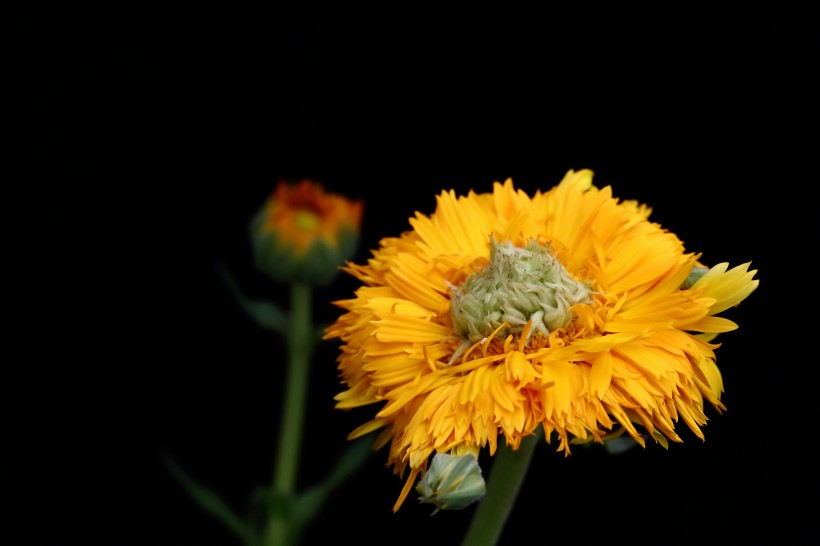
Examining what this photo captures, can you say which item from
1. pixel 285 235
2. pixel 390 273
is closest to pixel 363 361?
pixel 390 273

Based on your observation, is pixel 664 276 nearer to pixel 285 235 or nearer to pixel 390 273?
pixel 390 273

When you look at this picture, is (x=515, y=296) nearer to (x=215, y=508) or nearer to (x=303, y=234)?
(x=303, y=234)

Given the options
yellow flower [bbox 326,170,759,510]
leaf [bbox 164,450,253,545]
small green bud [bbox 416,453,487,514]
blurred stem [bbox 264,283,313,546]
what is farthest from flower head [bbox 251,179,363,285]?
small green bud [bbox 416,453,487,514]

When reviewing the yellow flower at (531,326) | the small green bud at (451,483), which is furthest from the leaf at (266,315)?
the small green bud at (451,483)

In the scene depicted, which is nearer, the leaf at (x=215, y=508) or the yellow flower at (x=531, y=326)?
the yellow flower at (x=531, y=326)

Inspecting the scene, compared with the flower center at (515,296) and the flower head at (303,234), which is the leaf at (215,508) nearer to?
the flower head at (303,234)

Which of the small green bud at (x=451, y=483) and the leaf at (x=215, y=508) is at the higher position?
the leaf at (x=215, y=508)

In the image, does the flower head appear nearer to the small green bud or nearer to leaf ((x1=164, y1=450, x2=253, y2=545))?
leaf ((x1=164, y1=450, x2=253, y2=545))

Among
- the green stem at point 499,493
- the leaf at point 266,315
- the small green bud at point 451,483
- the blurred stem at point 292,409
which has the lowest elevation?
the small green bud at point 451,483
